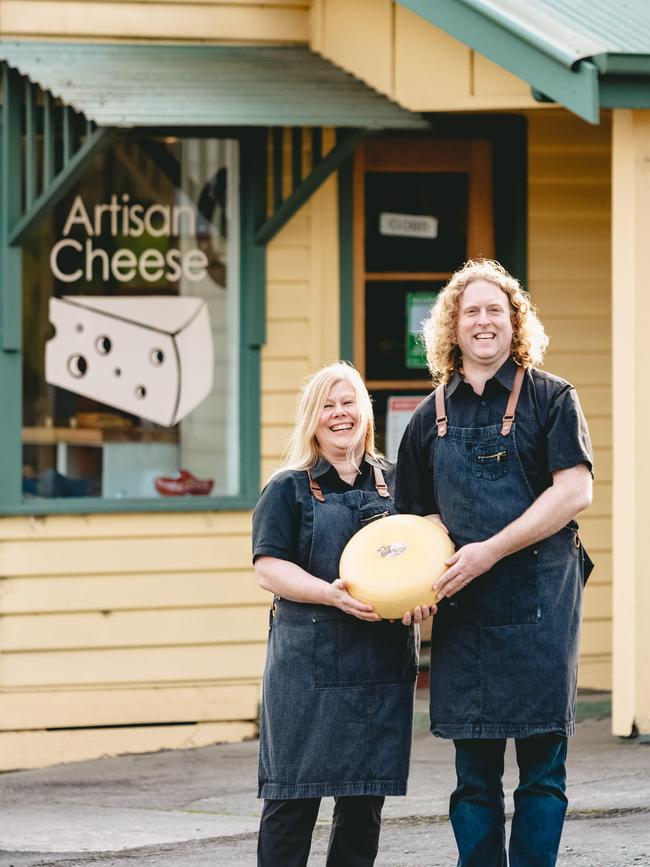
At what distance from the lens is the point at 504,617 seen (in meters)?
4.44

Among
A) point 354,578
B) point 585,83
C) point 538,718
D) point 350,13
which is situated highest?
point 350,13

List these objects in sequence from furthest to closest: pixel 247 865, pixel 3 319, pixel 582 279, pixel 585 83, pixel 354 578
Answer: pixel 582 279 → pixel 3 319 → pixel 585 83 → pixel 247 865 → pixel 354 578

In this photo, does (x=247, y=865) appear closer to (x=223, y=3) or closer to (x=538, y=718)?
(x=538, y=718)

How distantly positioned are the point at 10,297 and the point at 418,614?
367cm

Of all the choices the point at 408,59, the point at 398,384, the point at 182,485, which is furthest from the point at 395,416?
the point at 408,59

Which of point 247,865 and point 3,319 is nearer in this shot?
point 247,865

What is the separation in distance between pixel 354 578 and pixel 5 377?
3.55 metres

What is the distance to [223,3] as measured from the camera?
A: 25.1 feet

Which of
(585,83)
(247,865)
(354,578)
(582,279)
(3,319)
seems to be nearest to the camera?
(354,578)

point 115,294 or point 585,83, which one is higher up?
point 585,83

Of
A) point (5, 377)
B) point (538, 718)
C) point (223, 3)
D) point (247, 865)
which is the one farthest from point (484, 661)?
point (223, 3)

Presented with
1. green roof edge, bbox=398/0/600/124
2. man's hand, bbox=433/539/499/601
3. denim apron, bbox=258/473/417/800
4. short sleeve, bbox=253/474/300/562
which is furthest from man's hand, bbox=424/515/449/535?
green roof edge, bbox=398/0/600/124

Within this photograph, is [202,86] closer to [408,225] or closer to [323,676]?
[408,225]

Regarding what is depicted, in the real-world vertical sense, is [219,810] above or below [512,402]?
below
